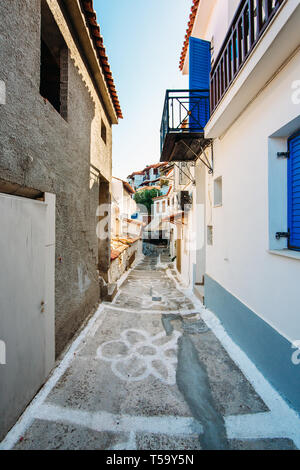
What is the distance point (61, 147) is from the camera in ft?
12.8

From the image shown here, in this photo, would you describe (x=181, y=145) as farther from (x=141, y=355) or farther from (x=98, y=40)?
(x=141, y=355)

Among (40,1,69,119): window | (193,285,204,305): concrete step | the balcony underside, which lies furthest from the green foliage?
(40,1,69,119): window

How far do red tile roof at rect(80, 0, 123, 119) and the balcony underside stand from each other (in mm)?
2468

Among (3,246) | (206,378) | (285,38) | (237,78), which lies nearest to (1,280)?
(3,246)

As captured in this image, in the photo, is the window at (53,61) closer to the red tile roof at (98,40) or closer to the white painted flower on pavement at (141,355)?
the red tile roof at (98,40)

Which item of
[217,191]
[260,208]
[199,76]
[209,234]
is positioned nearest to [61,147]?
[260,208]

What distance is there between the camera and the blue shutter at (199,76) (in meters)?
6.21

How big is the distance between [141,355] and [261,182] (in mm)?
3775

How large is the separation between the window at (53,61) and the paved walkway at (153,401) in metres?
4.70

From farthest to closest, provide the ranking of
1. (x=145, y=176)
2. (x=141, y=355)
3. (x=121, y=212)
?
(x=145, y=176) < (x=121, y=212) < (x=141, y=355)

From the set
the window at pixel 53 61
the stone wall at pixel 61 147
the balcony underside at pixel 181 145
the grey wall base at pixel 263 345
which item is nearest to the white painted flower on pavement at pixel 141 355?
the stone wall at pixel 61 147

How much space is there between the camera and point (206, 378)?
3410 mm

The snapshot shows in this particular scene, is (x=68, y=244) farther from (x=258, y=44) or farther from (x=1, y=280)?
(x=258, y=44)
